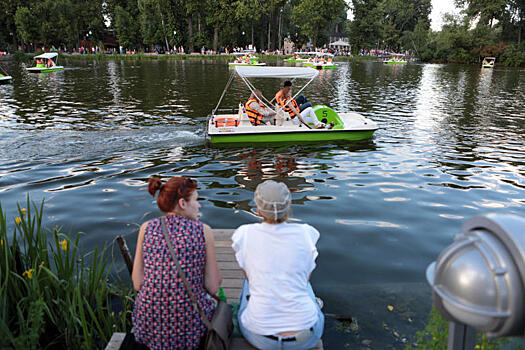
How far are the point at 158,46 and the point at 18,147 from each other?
75332 mm

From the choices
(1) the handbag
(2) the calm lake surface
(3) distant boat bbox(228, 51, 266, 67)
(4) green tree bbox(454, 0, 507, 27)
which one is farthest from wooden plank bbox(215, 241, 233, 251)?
(4) green tree bbox(454, 0, 507, 27)

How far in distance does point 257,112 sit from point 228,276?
305 inches

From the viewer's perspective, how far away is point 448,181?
9.09 metres

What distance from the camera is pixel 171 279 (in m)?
2.65

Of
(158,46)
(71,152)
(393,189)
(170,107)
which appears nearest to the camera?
(393,189)

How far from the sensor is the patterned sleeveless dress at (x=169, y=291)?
2.64m

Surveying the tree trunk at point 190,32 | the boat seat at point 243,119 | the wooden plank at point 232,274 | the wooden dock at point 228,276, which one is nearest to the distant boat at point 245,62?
the tree trunk at point 190,32

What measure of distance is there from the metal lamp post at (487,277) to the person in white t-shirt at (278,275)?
124cm

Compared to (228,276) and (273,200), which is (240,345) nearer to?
(273,200)

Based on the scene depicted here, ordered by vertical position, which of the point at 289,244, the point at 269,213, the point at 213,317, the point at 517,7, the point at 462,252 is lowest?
the point at 213,317

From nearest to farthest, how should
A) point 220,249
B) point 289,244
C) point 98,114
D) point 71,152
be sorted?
point 289,244 < point 220,249 < point 71,152 < point 98,114

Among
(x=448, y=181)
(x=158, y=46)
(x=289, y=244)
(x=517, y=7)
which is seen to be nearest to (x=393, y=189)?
(x=448, y=181)

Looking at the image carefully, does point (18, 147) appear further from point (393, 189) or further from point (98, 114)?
point (393, 189)

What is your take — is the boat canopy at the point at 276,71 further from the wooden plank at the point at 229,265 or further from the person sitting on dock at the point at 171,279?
the person sitting on dock at the point at 171,279
